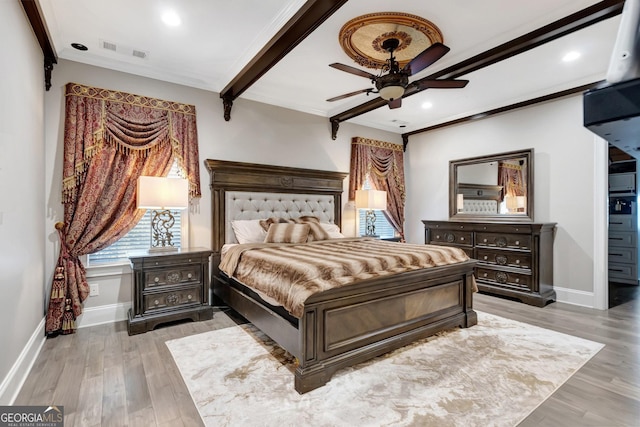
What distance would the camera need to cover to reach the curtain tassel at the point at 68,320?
10.2ft

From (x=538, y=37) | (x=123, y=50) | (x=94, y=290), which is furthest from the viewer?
(x=94, y=290)

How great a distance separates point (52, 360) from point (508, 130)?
19.7 feet

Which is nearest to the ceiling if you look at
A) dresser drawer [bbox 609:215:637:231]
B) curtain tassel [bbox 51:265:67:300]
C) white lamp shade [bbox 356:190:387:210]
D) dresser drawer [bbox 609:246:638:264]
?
white lamp shade [bbox 356:190:387:210]

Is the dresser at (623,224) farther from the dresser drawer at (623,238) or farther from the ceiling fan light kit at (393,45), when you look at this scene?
the ceiling fan light kit at (393,45)

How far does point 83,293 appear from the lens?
10.7ft

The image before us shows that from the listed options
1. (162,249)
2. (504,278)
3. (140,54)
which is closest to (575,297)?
(504,278)

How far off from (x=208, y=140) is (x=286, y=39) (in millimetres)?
1809

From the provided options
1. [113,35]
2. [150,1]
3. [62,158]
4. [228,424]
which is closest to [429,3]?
[150,1]

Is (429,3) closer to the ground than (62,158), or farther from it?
farther from it

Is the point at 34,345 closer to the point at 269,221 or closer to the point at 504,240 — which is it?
the point at 269,221

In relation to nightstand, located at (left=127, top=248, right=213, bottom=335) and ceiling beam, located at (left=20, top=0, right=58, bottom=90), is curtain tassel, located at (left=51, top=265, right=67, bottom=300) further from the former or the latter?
ceiling beam, located at (left=20, top=0, right=58, bottom=90)

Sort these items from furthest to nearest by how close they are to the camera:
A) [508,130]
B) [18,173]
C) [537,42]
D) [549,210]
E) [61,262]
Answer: [508,130] < [549,210] < [61,262] < [537,42] < [18,173]

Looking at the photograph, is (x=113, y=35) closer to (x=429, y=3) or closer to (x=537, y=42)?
(x=429, y=3)

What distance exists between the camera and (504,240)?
4461 mm
